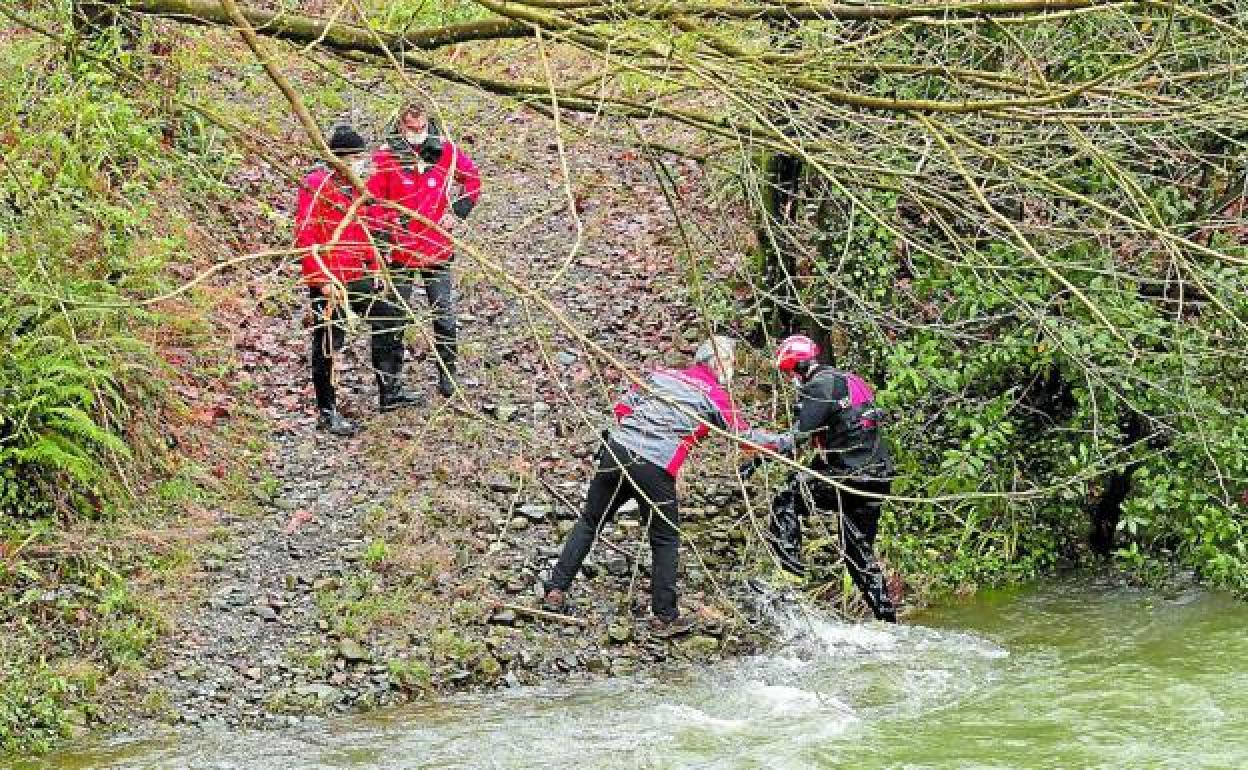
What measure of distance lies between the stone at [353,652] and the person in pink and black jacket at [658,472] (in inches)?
48.0

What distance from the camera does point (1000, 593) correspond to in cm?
1098

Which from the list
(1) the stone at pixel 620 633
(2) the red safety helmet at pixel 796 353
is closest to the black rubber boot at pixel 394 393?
(1) the stone at pixel 620 633

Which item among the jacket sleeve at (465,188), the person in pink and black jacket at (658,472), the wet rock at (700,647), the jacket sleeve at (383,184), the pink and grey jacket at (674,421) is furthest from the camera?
the wet rock at (700,647)

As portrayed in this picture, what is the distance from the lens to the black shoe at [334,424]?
1103 centimetres

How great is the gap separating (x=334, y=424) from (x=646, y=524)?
9.48 ft

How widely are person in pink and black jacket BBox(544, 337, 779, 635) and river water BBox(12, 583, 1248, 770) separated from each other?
61cm

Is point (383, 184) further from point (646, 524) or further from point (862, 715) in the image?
point (862, 715)

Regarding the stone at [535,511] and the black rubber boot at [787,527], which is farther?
the stone at [535,511]

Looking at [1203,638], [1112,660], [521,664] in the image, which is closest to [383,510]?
[521,664]

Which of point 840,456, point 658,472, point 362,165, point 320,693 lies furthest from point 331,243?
point 362,165

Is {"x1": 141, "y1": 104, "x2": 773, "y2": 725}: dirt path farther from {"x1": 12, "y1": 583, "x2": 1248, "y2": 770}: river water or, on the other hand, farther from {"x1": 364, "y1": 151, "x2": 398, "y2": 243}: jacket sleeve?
{"x1": 364, "y1": 151, "x2": 398, "y2": 243}: jacket sleeve

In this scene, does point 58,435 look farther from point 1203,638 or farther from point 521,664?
point 1203,638

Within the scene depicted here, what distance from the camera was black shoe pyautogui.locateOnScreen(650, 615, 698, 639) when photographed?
938cm

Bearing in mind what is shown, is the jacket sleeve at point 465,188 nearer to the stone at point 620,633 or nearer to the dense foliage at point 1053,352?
the dense foliage at point 1053,352
